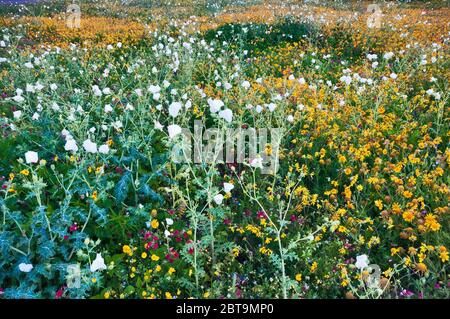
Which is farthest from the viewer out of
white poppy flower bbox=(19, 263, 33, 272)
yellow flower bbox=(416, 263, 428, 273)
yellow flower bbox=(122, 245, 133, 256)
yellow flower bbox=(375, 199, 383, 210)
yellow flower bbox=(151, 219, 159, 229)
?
yellow flower bbox=(375, 199, 383, 210)

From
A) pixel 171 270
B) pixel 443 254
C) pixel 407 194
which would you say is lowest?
pixel 171 270

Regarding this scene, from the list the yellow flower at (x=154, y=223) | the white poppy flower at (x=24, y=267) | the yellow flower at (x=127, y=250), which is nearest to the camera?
the white poppy flower at (x=24, y=267)

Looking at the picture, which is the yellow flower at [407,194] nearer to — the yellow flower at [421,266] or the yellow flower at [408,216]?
the yellow flower at [408,216]

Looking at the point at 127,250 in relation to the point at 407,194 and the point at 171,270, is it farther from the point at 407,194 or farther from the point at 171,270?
the point at 407,194

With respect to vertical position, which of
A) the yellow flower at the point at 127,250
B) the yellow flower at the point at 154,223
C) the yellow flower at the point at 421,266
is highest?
the yellow flower at the point at 154,223

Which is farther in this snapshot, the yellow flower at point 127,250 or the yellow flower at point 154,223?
the yellow flower at point 154,223

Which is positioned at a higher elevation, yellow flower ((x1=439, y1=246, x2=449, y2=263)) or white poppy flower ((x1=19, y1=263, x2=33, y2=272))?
white poppy flower ((x1=19, y1=263, x2=33, y2=272))

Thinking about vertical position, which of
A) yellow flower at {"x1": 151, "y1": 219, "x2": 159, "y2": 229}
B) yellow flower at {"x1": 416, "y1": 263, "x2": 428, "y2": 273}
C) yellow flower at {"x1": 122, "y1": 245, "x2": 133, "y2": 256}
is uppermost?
yellow flower at {"x1": 151, "y1": 219, "x2": 159, "y2": 229}

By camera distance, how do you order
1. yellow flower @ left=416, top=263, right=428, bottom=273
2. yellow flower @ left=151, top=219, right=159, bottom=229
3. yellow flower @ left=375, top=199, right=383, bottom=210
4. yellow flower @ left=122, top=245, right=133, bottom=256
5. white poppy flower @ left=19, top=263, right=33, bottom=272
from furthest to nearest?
yellow flower @ left=375, top=199, right=383, bottom=210, yellow flower @ left=151, top=219, right=159, bottom=229, yellow flower @ left=122, top=245, right=133, bottom=256, yellow flower @ left=416, top=263, right=428, bottom=273, white poppy flower @ left=19, top=263, right=33, bottom=272

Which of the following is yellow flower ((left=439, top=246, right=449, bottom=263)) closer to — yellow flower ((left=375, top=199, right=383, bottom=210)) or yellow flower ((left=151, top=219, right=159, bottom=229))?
yellow flower ((left=375, top=199, right=383, bottom=210))

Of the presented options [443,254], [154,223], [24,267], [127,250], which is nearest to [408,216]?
[443,254]

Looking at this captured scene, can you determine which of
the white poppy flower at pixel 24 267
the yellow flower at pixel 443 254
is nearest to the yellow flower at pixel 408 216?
the yellow flower at pixel 443 254

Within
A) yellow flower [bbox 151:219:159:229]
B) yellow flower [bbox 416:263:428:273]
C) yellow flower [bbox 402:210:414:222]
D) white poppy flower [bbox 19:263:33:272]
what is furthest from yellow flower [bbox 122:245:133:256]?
yellow flower [bbox 402:210:414:222]
